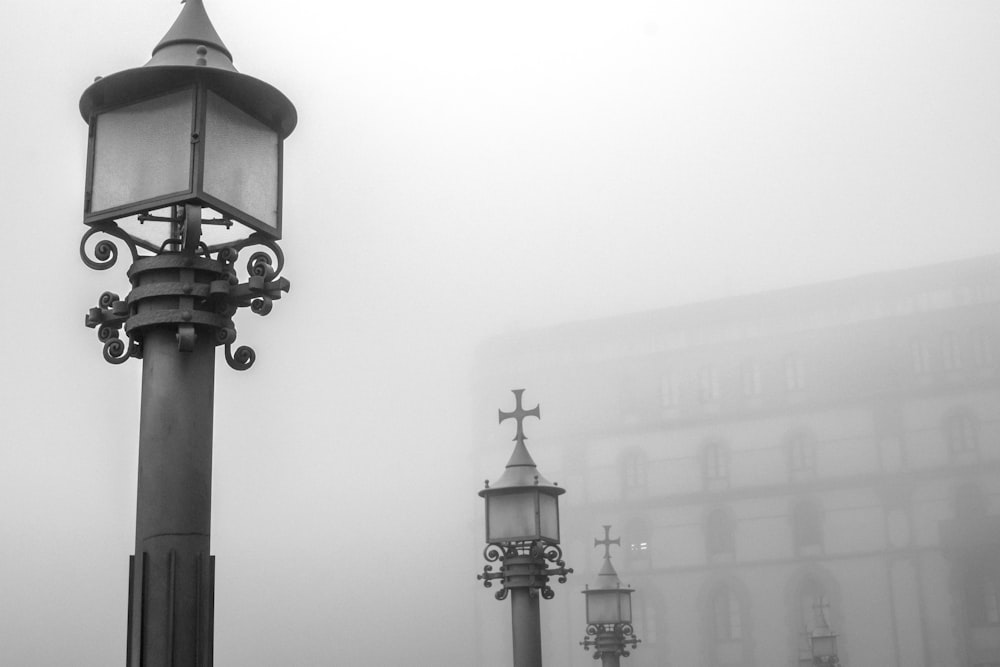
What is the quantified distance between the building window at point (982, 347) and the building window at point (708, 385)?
10.5m

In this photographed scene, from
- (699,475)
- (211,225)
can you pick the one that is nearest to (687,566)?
(699,475)

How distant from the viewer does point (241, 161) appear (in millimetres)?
5031

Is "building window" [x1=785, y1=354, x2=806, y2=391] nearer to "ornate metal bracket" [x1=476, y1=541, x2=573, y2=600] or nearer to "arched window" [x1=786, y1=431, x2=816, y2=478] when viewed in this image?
"arched window" [x1=786, y1=431, x2=816, y2=478]

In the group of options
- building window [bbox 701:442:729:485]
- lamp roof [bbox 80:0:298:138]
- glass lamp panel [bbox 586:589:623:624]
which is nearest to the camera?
lamp roof [bbox 80:0:298:138]

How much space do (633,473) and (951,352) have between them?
13944 millimetres

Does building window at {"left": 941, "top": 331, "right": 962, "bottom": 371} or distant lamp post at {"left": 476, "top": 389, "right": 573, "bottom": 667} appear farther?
building window at {"left": 941, "top": 331, "right": 962, "bottom": 371}

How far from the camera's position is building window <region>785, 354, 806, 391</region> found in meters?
53.8

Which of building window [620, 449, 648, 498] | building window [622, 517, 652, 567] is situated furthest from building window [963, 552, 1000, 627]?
building window [620, 449, 648, 498]

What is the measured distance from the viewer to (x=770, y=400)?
54750 mm

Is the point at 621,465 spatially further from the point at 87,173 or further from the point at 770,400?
the point at 87,173

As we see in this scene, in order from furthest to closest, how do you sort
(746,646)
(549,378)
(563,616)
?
(549,378) → (563,616) → (746,646)

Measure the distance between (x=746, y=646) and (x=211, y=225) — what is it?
151ft

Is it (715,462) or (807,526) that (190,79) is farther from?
(715,462)

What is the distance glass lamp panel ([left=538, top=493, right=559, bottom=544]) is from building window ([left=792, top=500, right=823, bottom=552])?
40642 mm
